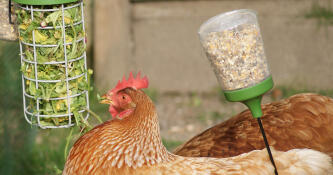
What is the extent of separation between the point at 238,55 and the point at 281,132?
83 cm

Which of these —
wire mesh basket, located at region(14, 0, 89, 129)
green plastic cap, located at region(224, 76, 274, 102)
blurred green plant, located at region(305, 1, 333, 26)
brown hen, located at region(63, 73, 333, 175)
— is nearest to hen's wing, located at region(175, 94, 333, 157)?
brown hen, located at region(63, 73, 333, 175)

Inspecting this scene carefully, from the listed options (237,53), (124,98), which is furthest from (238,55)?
(124,98)

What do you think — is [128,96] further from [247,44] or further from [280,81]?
[280,81]

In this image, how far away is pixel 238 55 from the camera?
8.15 ft

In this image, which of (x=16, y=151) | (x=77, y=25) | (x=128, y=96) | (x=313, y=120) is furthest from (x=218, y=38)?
(x=16, y=151)

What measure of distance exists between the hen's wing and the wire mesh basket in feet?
2.75

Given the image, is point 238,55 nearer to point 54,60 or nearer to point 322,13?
point 54,60

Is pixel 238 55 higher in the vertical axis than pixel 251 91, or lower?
higher

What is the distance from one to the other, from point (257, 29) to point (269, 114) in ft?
2.84

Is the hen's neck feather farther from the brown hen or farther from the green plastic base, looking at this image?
the green plastic base

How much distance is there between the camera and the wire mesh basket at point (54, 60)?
2.72m

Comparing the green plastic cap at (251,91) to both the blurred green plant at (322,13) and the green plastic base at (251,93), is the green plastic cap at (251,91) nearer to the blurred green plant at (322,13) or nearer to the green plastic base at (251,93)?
the green plastic base at (251,93)

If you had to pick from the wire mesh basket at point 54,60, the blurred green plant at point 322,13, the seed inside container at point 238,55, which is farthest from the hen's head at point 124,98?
the blurred green plant at point 322,13

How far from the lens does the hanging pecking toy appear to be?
8.09 ft
